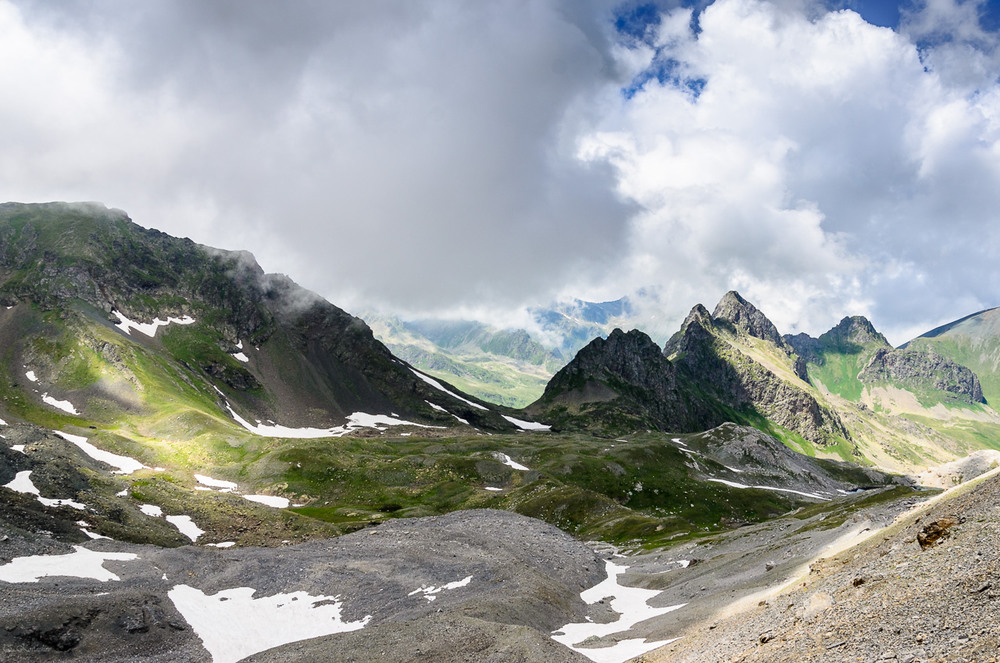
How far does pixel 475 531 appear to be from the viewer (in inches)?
2852

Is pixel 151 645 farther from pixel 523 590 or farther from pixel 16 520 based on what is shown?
pixel 16 520

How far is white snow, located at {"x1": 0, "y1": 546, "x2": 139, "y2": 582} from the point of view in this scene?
46.2m

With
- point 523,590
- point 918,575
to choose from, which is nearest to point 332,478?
point 523,590

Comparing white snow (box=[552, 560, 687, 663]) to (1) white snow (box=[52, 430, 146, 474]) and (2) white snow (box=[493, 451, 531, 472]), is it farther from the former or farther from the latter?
(1) white snow (box=[52, 430, 146, 474])

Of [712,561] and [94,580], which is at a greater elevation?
[94,580]

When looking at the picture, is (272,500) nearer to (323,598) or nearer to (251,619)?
(323,598)

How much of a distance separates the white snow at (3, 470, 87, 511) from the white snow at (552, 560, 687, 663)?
211 ft

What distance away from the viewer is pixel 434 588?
5216 centimetres

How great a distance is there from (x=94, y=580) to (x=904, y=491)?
394 ft

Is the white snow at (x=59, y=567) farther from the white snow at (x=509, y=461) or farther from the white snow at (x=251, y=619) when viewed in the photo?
the white snow at (x=509, y=461)

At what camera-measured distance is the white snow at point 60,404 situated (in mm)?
180125

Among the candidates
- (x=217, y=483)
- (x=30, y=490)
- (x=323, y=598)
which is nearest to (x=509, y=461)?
(x=217, y=483)

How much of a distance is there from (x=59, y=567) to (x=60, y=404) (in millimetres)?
170701

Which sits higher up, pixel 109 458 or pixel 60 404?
pixel 60 404
